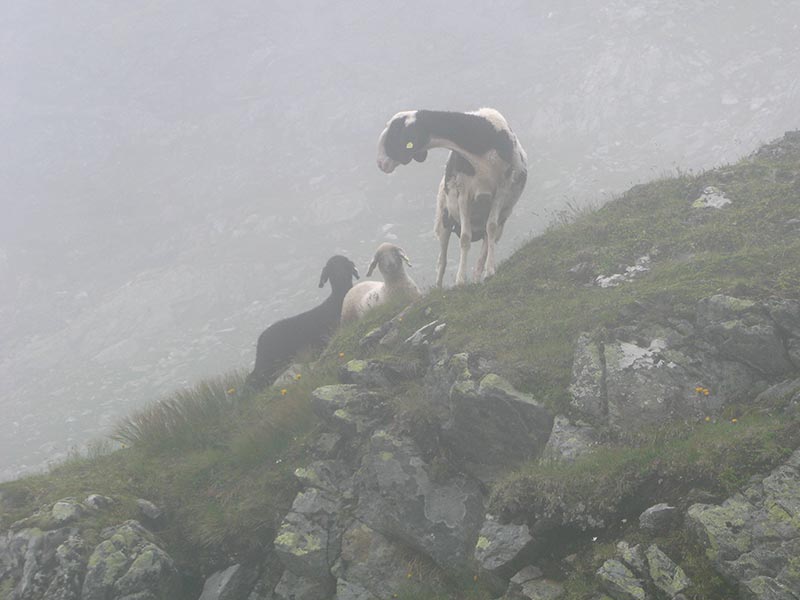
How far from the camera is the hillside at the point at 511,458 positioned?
5172 mm

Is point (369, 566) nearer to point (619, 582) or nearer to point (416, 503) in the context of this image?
point (416, 503)

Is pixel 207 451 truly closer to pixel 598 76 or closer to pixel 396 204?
pixel 396 204

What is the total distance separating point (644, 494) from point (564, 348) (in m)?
2.23

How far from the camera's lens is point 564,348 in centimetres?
745

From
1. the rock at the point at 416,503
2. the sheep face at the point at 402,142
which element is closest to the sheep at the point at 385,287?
the sheep face at the point at 402,142

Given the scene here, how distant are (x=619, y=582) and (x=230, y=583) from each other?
A: 409cm

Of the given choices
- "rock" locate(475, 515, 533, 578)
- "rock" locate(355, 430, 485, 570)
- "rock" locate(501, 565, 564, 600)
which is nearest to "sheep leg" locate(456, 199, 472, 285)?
"rock" locate(355, 430, 485, 570)

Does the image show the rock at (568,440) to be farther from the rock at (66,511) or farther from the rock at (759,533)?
the rock at (66,511)

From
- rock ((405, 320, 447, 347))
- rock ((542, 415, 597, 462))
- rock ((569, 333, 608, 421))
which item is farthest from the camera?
rock ((405, 320, 447, 347))

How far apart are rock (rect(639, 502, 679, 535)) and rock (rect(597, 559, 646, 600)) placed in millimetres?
365

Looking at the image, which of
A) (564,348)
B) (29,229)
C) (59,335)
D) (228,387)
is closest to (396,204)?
(59,335)

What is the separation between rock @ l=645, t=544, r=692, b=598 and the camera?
4.61 m

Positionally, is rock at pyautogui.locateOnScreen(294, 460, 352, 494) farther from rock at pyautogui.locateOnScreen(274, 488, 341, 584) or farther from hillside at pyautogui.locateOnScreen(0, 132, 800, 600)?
rock at pyautogui.locateOnScreen(274, 488, 341, 584)

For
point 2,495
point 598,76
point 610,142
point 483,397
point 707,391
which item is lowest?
point 610,142
